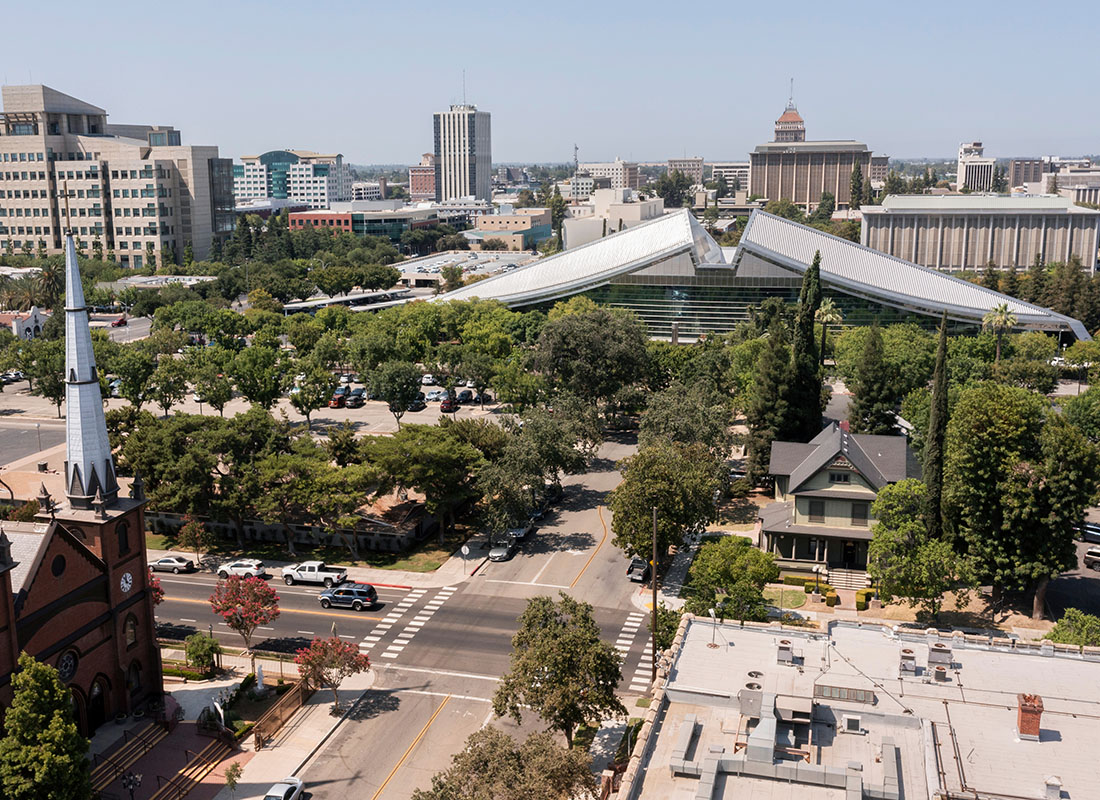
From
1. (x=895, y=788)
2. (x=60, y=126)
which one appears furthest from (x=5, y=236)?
(x=895, y=788)

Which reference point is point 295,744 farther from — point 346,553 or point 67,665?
point 346,553

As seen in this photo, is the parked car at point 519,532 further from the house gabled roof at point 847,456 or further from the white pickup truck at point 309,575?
the house gabled roof at point 847,456

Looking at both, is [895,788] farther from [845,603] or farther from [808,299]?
[808,299]

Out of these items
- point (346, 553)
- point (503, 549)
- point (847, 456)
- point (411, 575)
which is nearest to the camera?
point (847, 456)

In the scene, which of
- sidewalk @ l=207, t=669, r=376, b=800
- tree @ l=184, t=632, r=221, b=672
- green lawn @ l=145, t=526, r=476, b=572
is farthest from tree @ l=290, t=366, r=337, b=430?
sidewalk @ l=207, t=669, r=376, b=800

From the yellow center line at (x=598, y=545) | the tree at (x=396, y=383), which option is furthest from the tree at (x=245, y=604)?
the tree at (x=396, y=383)

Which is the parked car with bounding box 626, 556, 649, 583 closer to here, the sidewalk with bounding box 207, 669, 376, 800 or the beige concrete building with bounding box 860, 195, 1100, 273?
the sidewalk with bounding box 207, 669, 376, 800

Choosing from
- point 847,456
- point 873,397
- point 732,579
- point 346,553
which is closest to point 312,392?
point 346,553
